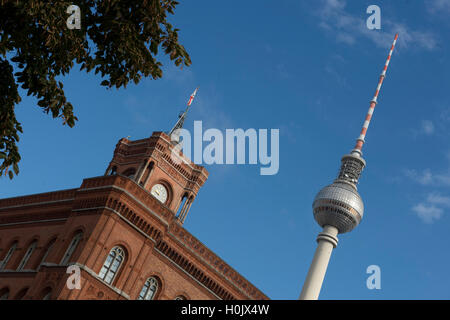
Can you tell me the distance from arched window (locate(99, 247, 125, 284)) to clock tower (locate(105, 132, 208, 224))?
43.3ft

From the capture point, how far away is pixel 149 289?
36781 mm

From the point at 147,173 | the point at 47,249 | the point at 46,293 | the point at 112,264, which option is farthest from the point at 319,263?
the point at 46,293

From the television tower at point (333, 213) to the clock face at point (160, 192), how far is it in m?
30.6

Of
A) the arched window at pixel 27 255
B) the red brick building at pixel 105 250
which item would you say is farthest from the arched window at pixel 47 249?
the arched window at pixel 27 255

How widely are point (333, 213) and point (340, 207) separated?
134 centimetres

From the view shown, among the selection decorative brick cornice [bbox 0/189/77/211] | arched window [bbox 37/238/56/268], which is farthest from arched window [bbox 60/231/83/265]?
decorative brick cornice [bbox 0/189/77/211]

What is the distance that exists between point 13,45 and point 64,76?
1.54 metres

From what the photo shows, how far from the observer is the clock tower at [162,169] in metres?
48.2

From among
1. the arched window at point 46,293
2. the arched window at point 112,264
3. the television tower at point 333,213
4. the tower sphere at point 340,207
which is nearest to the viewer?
the arched window at point 46,293

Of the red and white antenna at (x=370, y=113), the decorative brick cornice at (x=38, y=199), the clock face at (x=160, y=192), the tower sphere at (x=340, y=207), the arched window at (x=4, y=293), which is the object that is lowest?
the arched window at (x=4, y=293)

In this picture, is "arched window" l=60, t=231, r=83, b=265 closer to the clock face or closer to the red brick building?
the red brick building

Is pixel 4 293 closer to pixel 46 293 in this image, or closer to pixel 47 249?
pixel 47 249

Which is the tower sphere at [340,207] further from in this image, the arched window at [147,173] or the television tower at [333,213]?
the arched window at [147,173]

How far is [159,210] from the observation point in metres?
36.7
